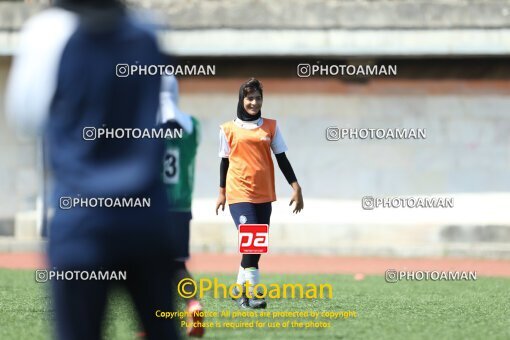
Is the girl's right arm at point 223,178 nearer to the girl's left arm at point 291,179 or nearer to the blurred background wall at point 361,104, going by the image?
the girl's left arm at point 291,179

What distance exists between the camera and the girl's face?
9.28 meters

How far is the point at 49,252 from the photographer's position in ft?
12.0

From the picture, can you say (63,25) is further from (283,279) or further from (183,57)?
(183,57)

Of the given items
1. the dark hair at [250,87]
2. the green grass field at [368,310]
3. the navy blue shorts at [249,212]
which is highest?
the dark hair at [250,87]

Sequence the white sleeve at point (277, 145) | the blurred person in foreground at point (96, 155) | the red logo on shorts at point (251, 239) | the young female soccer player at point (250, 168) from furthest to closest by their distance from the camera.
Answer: the white sleeve at point (277, 145) → the young female soccer player at point (250, 168) → the red logo on shorts at point (251, 239) → the blurred person in foreground at point (96, 155)

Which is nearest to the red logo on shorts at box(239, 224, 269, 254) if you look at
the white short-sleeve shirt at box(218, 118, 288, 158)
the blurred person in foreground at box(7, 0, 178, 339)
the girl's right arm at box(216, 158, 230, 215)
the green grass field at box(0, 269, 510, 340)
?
the girl's right arm at box(216, 158, 230, 215)

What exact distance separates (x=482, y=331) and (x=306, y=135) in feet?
37.4

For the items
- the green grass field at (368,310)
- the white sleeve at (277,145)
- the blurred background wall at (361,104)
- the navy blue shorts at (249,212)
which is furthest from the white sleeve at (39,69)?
the blurred background wall at (361,104)

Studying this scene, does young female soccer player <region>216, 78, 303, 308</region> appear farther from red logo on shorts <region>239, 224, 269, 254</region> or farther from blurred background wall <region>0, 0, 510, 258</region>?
blurred background wall <region>0, 0, 510, 258</region>

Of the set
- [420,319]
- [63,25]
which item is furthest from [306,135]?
[63,25]

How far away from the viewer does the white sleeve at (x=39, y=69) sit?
144 inches

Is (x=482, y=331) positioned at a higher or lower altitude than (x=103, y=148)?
lower

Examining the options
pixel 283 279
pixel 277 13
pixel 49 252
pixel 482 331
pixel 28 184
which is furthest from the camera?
pixel 28 184

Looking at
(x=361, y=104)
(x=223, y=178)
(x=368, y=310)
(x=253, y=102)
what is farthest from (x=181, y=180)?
(x=361, y=104)
